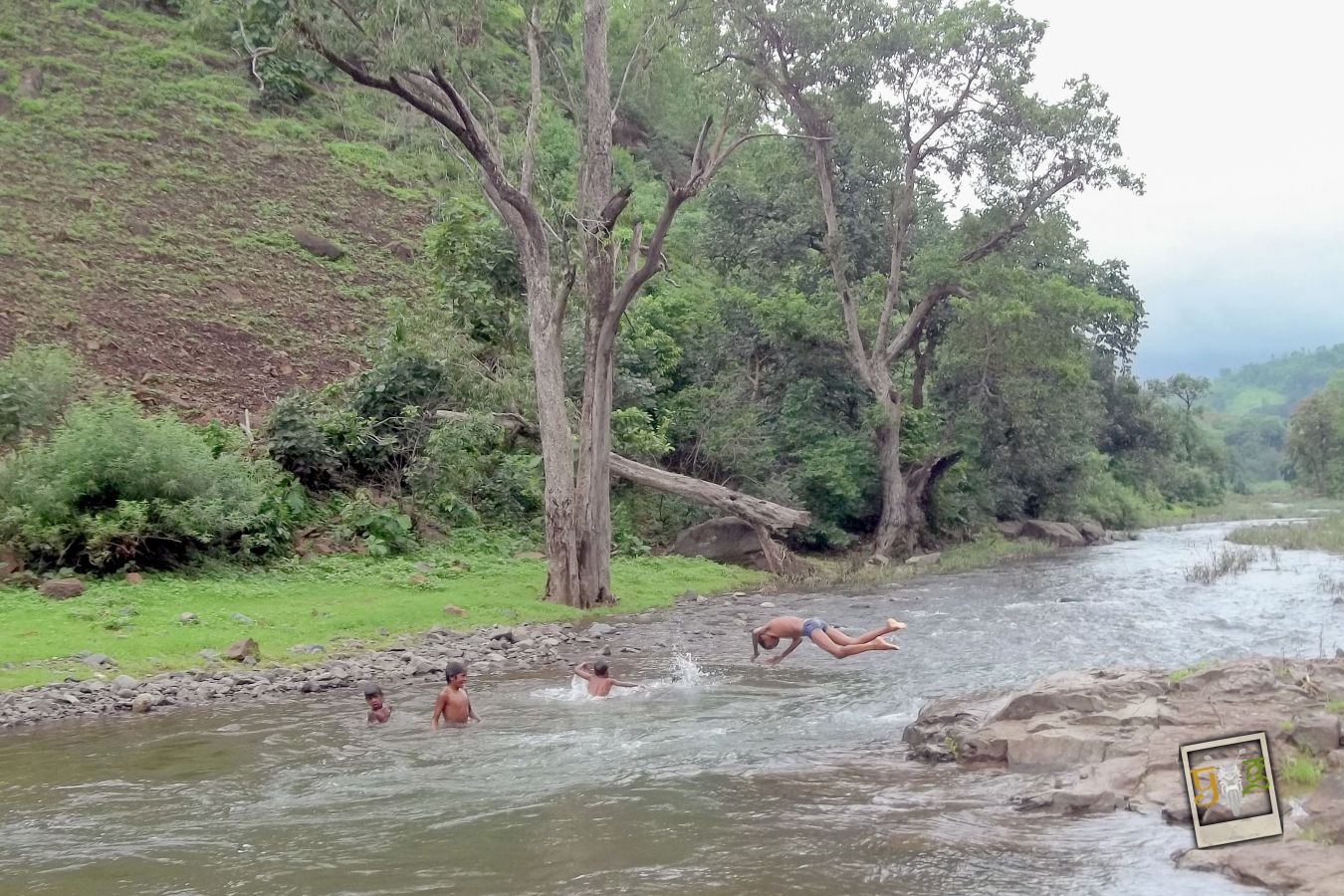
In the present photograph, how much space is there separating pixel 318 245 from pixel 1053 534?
2699cm

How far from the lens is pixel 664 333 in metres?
33.9

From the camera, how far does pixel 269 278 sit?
35188 millimetres

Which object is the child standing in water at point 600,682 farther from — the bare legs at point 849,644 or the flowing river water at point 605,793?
the bare legs at point 849,644

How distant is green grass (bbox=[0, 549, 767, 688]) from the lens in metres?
14.5

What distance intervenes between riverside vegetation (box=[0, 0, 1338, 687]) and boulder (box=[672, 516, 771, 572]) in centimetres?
116

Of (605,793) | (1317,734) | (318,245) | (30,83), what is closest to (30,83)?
(30,83)

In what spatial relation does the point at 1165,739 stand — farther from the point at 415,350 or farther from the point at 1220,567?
the point at 415,350

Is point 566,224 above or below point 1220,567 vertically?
above

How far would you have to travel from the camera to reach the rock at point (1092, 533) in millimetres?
39428

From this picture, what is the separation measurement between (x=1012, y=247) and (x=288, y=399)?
20720mm

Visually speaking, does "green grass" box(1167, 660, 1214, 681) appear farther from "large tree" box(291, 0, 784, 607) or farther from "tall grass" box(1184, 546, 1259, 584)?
"tall grass" box(1184, 546, 1259, 584)

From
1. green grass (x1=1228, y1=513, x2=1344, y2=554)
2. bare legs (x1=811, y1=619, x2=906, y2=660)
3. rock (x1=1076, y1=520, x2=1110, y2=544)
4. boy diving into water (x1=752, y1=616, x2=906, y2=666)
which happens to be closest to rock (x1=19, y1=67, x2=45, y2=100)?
boy diving into water (x1=752, y1=616, x2=906, y2=666)

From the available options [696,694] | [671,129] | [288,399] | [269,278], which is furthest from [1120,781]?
[671,129]

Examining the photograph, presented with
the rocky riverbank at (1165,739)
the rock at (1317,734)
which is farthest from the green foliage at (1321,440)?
the rock at (1317,734)
